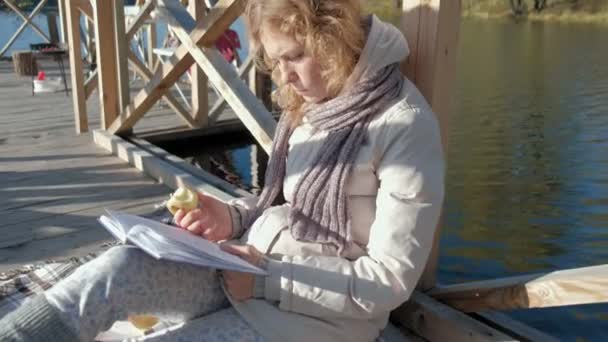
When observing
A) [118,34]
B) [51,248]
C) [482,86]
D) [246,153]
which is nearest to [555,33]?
[482,86]

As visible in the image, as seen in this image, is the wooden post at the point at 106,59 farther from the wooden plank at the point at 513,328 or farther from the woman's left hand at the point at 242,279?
the wooden plank at the point at 513,328

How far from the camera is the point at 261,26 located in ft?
5.97

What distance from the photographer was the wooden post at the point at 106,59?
472 cm

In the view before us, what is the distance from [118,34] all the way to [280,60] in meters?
3.18

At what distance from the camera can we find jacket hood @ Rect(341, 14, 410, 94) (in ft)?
5.78

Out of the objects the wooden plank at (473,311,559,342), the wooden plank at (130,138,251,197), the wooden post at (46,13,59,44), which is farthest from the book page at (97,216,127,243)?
the wooden post at (46,13,59,44)

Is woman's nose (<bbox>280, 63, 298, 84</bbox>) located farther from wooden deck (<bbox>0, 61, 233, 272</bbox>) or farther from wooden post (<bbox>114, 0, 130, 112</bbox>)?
wooden post (<bbox>114, 0, 130, 112</bbox>)

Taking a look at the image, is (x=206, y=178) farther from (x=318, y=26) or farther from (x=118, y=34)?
(x=318, y=26)

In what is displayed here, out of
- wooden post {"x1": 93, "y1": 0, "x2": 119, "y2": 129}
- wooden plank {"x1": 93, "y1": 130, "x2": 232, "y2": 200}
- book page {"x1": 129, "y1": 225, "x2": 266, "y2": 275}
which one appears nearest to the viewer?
book page {"x1": 129, "y1": 225, "x2": 266, "y2": 275}

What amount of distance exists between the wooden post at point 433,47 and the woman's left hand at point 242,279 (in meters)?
0.78

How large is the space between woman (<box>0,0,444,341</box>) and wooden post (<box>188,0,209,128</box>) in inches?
133

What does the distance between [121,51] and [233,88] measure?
5.94 ft

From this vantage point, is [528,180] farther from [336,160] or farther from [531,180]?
[336,160]

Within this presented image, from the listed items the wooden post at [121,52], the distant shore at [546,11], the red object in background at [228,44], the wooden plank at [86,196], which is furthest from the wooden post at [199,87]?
the distant shore at [546,11]
